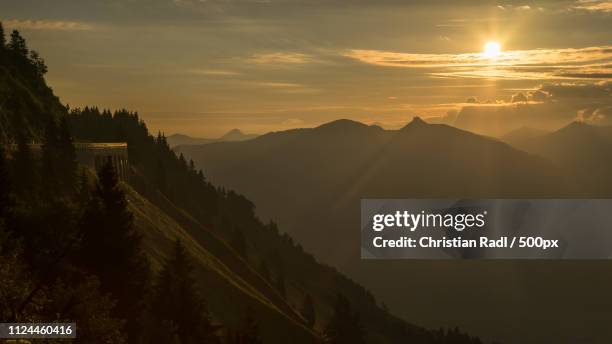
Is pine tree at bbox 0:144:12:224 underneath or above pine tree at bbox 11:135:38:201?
underneath

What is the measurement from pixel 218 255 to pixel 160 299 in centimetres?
10493

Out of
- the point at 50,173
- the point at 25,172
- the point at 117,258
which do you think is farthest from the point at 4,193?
the point at 50,173

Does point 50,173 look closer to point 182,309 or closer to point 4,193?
point 4,193

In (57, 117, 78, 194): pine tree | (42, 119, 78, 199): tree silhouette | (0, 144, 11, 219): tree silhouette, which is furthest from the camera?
(57, 117, 78, 194): pine tree

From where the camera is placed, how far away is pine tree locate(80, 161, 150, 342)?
6725 cm

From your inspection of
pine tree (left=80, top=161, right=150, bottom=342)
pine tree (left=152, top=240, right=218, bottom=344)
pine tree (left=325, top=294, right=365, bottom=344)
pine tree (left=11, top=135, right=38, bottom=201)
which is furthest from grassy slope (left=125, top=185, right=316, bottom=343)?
pine tree (left=80, top=161, right=150, bottom=342)

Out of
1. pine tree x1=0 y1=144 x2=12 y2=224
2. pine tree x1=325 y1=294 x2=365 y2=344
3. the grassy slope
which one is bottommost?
pine tree x1=325 y1=294 x2=365 y2=344

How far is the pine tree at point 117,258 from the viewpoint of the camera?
67250 mm

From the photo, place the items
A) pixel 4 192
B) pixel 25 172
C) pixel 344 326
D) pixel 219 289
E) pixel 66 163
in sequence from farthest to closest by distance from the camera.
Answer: pixel 344 326, pixel 219 289, pixel 66 163, pixel 25 172, pixel 4 192

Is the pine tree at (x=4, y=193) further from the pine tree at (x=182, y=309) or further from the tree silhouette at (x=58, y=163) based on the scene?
the tree silhouette at (x=58, y=163)

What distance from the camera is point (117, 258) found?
6825 cm

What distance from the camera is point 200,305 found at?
257ft

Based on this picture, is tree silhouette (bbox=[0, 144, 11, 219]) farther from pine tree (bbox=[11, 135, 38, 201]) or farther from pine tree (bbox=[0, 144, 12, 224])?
pine tree (bbox=[11, 135, 38, 201])

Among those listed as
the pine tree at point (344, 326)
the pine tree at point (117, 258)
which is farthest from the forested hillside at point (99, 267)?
the pine tree at point (344, 326)
